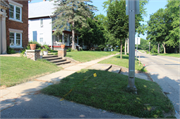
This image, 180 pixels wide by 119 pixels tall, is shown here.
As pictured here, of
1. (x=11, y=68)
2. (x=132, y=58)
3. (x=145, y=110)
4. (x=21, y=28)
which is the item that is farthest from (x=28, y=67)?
(x=21, y=28)

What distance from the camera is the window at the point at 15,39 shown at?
16319 mm

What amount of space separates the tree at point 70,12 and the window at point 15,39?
925cm

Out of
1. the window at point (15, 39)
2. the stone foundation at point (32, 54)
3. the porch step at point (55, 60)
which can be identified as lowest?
the porch step at point (55, 60)

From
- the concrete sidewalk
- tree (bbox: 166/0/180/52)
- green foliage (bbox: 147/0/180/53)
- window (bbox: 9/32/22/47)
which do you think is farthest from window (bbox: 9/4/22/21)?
tree (bbox: 166/0/180/52)

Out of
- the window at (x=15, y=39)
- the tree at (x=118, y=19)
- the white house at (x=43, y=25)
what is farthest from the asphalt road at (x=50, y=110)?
the white house at (x=43, y=25)

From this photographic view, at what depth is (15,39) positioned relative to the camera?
16.6 meters

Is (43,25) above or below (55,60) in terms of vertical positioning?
above

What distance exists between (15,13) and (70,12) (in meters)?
10.7

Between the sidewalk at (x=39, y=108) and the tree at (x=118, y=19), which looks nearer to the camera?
the sidewalk at (x=39, y=108)

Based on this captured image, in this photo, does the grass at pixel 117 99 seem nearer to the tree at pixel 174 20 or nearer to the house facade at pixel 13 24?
the house facade at pixel 13 24

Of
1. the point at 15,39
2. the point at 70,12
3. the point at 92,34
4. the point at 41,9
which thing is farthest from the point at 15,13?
the point at 92,34

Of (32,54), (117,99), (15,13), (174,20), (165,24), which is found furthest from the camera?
(165,24)

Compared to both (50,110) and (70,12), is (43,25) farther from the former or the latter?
(50,110)

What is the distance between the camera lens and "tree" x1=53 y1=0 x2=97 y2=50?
25500 mm
